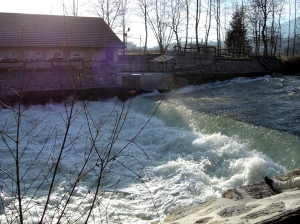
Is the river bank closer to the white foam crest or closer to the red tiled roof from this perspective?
the white foam crest

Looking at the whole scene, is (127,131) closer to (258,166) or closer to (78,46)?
(258,166)

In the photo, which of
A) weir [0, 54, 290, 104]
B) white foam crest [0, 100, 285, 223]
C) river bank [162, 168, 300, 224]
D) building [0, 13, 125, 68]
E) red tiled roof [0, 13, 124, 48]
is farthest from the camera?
red tiled roof [0, 13, 124, 48]

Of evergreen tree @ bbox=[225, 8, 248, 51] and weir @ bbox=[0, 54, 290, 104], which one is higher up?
evergreen tree @ bbox=[225, 8, 248, 51]

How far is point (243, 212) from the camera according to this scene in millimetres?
3426

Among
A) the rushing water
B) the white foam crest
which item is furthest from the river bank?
the white foam crest

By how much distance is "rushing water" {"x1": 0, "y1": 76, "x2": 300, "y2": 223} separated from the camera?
6273mm

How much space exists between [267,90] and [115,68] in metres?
8.47

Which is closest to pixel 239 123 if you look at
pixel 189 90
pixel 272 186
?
pixel 272 186

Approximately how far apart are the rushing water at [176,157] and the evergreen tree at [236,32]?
22787mm

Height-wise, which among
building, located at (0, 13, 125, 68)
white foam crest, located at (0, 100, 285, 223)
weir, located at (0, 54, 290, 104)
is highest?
building, located at (0, 13, 125, 68)

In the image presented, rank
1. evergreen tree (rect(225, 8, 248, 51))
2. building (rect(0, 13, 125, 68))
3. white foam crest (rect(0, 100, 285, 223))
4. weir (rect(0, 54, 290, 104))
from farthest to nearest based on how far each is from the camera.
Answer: evergreen tree (rect(225, 8, 248, 51)) → building (rect(0, 13, 125, 68)) → weir (rect(0, 54, 290, 104)) → white foam crest (rect(0, 100, 285, 223))

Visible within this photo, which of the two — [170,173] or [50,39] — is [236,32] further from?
[170,173]

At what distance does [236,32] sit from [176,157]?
30.3 m

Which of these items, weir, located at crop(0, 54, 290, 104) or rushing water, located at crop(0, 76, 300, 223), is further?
weir, located at crop(0, 54, 290, 104)
